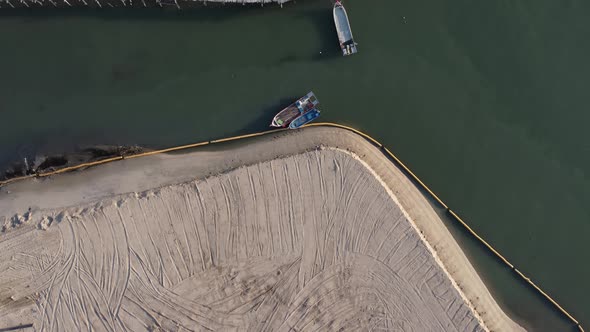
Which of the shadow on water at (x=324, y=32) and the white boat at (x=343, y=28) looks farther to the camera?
the shadow on water at (x=324, y=32)

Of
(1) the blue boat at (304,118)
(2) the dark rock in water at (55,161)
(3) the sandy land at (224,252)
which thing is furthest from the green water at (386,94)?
(3) the sandy land at (224,252)

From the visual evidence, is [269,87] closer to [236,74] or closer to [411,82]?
[236,74]

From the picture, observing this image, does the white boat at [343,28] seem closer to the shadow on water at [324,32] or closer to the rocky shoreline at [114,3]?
the shadow on water at [324,32]

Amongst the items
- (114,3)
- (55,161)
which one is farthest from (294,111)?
(55,161)

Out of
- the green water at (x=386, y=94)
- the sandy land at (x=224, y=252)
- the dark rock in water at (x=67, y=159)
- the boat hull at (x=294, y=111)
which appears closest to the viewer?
the sandy land at (x=224, y=252)

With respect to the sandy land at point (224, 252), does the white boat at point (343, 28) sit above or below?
above

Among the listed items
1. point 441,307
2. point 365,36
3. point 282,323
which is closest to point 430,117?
point 365,36

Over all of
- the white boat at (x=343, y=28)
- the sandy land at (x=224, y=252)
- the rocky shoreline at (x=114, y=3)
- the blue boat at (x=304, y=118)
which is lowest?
the sandy land at (x=224, y=252)
